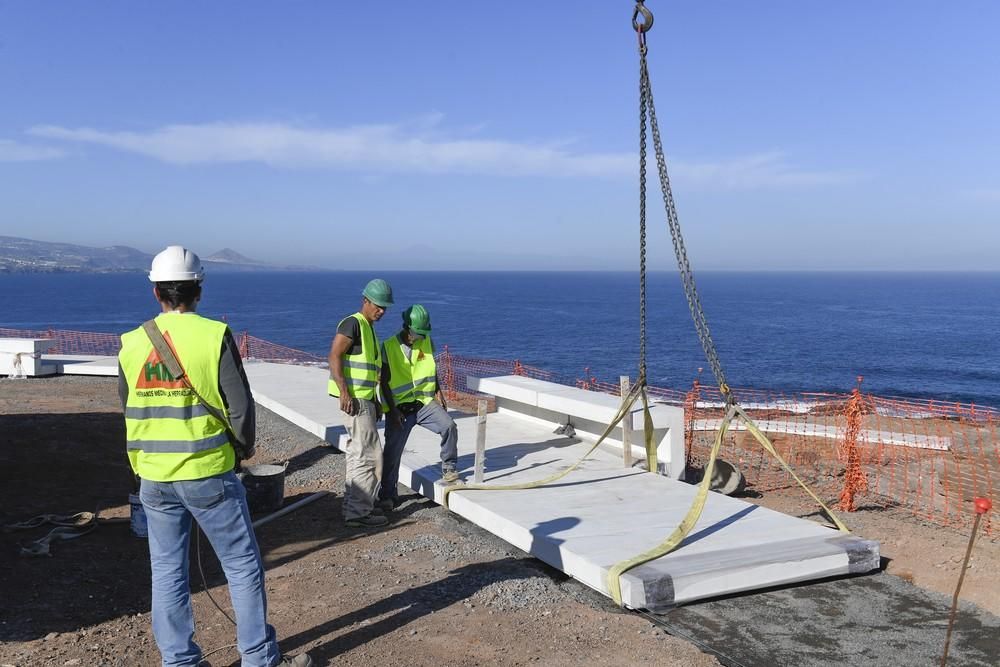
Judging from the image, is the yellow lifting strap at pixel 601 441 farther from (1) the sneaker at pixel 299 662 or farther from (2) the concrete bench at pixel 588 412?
(1) the sneaker at pixel 299 662

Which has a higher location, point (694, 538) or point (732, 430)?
point (694, 538)

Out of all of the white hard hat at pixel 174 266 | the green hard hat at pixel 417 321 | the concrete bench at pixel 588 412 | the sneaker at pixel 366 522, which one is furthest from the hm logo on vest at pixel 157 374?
the concrete bench at pixel 588 412

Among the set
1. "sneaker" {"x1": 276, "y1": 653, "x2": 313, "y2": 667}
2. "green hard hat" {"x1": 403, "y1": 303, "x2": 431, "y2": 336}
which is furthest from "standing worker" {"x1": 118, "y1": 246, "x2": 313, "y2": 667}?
"green hard hat" {"x1": 403, "y1": 303, "x2": 431, "y2": 336}

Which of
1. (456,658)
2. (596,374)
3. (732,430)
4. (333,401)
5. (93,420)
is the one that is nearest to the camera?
(456,658)

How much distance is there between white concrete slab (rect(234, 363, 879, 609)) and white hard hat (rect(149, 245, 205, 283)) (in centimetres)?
340

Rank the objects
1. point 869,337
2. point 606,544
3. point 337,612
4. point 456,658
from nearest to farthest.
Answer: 1. point 456,658
2. point 337,612
3. point 606,544
4. point 869,337

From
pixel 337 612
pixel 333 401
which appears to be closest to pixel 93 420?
pixel 333 401

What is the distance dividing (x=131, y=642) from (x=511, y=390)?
7389 mm

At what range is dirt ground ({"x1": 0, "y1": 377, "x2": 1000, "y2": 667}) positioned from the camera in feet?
16.0

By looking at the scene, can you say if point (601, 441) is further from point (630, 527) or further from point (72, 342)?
point (72, 342)

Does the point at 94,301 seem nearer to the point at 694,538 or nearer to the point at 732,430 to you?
the point at 732,430

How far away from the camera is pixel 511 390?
468 inches

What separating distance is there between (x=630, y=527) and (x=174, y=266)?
4.39 meters

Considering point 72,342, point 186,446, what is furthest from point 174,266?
point 72,342
